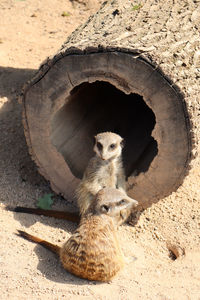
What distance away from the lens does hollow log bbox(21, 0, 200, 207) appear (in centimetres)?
286

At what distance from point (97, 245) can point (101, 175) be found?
777mm

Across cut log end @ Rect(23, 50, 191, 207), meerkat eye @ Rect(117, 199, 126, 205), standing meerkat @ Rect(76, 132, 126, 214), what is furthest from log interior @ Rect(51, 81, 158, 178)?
meerkat eye @ Rect(117, 199, 126, 205)

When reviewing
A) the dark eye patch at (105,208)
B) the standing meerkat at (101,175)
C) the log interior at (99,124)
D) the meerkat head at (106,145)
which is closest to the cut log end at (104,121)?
the log interior at (99,124)

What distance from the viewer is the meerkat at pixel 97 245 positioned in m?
2.59

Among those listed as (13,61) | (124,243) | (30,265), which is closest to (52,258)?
(30,265)

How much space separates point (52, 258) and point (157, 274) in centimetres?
65

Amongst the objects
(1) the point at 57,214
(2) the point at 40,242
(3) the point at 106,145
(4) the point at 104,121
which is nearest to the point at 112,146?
(3) the point at 106,145

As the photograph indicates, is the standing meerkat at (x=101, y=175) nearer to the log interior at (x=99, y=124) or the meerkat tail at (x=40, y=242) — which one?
the log interior at (x=99, y=124)

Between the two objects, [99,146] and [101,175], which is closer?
[99,146]

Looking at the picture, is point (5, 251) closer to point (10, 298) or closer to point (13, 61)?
point (10, 298)

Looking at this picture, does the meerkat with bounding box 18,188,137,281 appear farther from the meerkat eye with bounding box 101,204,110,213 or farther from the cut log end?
the cut log end

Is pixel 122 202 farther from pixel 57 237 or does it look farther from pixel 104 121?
pixel 104 121

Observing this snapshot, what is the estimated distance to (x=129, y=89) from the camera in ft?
9.66

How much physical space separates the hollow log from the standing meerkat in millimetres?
104
